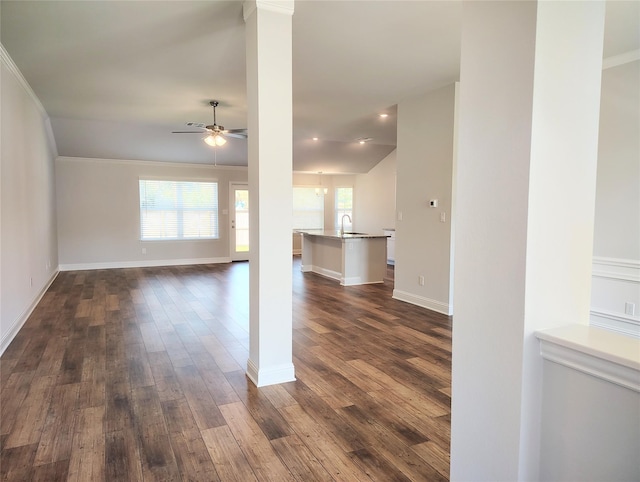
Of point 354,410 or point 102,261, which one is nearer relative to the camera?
point 354,410

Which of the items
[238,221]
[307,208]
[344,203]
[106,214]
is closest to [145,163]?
[106,214]

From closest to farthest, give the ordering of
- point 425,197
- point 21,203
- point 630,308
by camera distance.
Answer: point 630,308 < point 21,203 < point 425,197

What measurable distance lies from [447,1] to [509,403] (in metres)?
2.73

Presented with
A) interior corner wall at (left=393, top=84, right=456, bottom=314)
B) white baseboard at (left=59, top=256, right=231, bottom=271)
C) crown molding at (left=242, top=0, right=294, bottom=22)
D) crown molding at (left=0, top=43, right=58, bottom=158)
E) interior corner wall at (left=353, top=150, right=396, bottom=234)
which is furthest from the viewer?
interior corner wall at (left=353, top=150, right=396, bottom=234)

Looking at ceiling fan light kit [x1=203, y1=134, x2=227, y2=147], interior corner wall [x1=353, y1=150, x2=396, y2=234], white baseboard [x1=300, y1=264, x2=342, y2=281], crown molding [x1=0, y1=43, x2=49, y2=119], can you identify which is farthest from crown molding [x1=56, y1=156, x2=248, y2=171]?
ceiling fan light kit [x1=203, y1=134, x2=227, y2=147]

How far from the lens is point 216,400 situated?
261cm

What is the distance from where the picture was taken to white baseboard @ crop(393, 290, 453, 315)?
15.7ft

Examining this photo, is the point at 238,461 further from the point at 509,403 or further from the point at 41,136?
the point at 41,136

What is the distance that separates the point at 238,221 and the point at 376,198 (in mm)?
3521

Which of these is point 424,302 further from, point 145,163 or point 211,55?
point 145,163

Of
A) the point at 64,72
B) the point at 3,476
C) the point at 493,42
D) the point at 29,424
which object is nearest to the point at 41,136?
the point at 64,72

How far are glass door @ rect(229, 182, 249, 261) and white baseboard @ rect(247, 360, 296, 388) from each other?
23.4ft

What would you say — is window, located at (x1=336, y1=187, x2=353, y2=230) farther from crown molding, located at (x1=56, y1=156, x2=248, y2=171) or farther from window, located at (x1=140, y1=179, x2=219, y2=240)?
window, located at (x1=140, y1=179, x2=219, y2=240)

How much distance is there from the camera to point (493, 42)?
44.2 inches
